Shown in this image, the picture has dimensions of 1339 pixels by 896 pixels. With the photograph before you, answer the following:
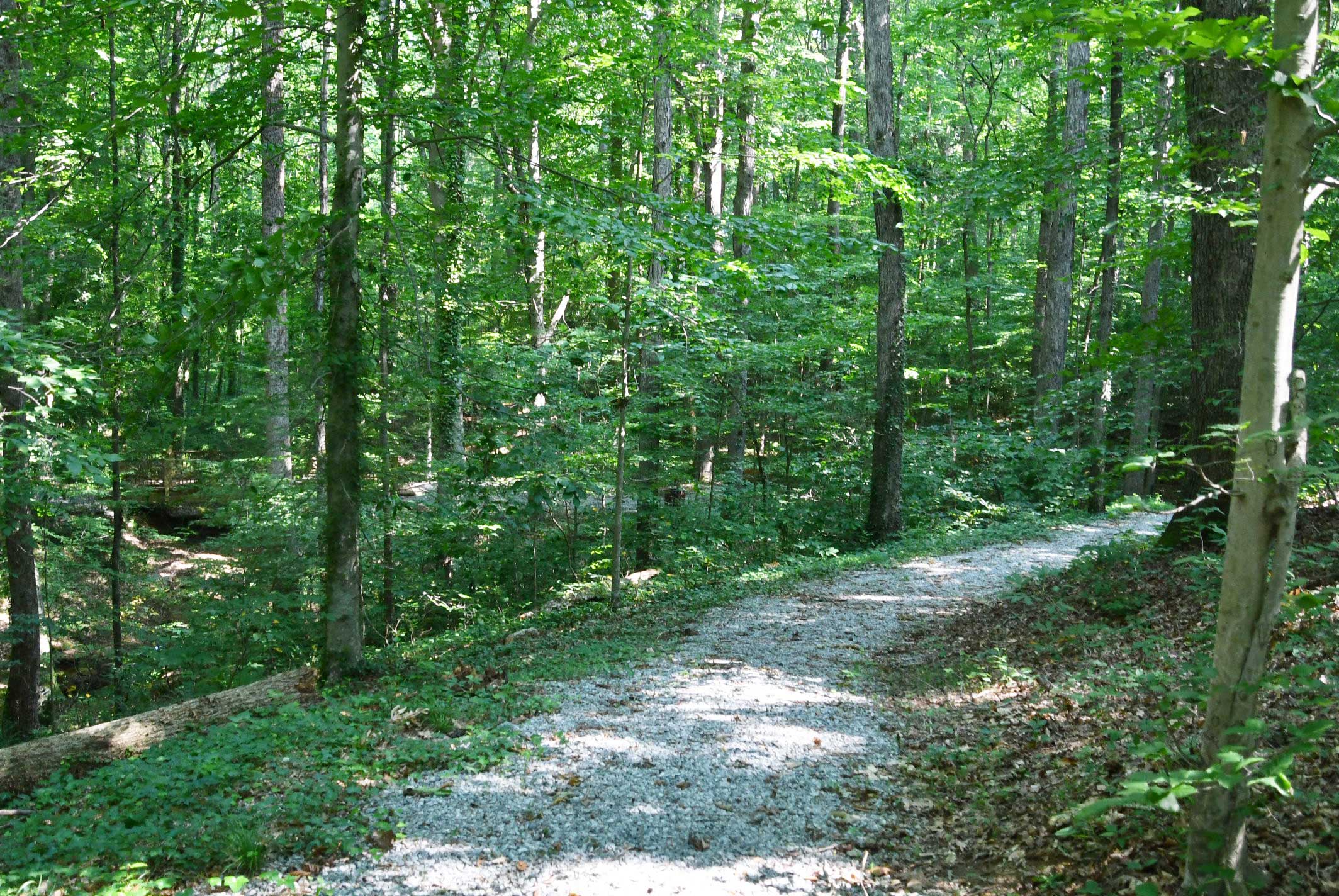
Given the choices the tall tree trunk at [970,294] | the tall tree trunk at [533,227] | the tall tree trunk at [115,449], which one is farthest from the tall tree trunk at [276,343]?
the tall tree trunk at [970,294]

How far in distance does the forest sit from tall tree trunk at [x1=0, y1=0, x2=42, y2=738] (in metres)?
0.07

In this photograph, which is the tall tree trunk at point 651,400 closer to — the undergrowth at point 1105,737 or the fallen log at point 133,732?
the undergrowth at point 1105,737

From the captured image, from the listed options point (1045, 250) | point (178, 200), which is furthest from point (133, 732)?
point (1045, 250)

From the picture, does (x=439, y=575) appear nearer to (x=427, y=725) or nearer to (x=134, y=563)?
(x=134, y=563)

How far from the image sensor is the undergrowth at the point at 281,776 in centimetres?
416

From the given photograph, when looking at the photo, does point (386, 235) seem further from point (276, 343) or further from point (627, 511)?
point (627, 511)

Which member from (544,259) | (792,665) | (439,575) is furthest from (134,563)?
(792,665)

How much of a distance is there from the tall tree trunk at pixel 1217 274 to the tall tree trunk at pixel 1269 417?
513cm

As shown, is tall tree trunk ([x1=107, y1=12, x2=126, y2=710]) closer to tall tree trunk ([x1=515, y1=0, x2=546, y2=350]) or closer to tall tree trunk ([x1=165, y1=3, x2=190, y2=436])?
tall tree trunk ([x1=165, y1=3, x2=190, y2=436])

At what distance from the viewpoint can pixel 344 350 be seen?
6.98 meters

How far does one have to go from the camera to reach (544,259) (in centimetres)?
1584

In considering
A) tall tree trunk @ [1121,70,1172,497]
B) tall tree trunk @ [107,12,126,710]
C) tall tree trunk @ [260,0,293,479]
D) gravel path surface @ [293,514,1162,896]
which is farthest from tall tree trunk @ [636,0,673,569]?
tall tree trunk @ [1121,70,1172,497]

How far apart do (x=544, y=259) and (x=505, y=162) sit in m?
8.54

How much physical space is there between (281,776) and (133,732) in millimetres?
2914
